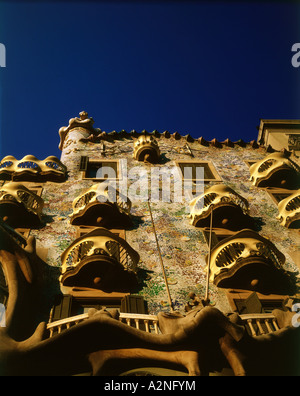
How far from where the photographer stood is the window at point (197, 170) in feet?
74.9

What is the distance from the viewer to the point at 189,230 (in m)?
17.5

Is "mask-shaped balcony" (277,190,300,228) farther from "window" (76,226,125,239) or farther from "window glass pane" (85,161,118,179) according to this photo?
"window glass pane" (85,161,118,179)

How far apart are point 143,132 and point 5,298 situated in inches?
706

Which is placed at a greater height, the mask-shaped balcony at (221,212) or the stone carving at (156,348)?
the mask-shaped balcony at (221,212)

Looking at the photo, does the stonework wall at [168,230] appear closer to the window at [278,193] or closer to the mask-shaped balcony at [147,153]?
the window at [278,193]

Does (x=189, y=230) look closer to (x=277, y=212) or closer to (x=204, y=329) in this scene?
(x=277, y=212)

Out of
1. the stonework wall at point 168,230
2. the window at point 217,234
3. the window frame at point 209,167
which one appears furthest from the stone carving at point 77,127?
the window at point 217,234

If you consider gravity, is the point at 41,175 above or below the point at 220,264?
above

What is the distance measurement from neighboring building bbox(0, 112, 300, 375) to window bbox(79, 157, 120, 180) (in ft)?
0.19

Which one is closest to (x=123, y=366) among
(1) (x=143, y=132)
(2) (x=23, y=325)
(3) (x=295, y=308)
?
(2) (x=23, y=325)

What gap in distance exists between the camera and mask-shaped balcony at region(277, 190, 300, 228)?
714 inches

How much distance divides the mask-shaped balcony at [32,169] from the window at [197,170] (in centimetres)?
579

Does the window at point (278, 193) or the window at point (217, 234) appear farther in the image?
the window at point (278, 193)

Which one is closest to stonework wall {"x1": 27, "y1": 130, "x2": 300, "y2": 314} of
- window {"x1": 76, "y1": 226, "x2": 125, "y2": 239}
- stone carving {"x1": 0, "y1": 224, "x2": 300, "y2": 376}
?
window {"x1": 76, "y1": 226, "x2": 125, "y2": 239}
